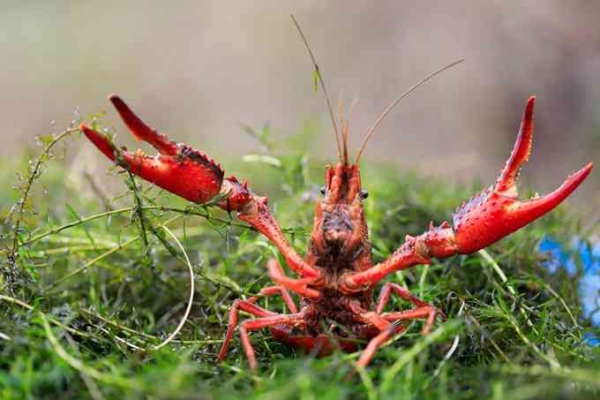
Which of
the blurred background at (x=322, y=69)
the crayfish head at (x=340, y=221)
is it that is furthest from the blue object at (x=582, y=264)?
the blurred background at (x=322, y=69)

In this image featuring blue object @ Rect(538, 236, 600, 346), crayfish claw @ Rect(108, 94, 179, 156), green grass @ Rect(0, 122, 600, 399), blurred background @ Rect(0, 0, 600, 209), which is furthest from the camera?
blurred background @ Rect(0, 0, 600, 209)

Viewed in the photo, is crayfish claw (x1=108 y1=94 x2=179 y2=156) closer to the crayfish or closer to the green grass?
the crayfish

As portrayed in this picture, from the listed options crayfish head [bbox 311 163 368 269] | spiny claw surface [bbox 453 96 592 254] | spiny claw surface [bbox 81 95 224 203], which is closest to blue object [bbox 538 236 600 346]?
spiny claw surface [bbox 453 96 592 254]

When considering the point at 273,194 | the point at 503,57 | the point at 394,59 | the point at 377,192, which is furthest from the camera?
the point at 394,59

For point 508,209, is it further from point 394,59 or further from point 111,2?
point 111,2

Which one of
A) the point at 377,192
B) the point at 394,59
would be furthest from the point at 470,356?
the point at 394,59

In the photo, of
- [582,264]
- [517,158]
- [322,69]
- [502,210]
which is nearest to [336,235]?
[502,210]

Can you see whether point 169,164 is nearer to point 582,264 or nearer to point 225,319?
point 225,319
